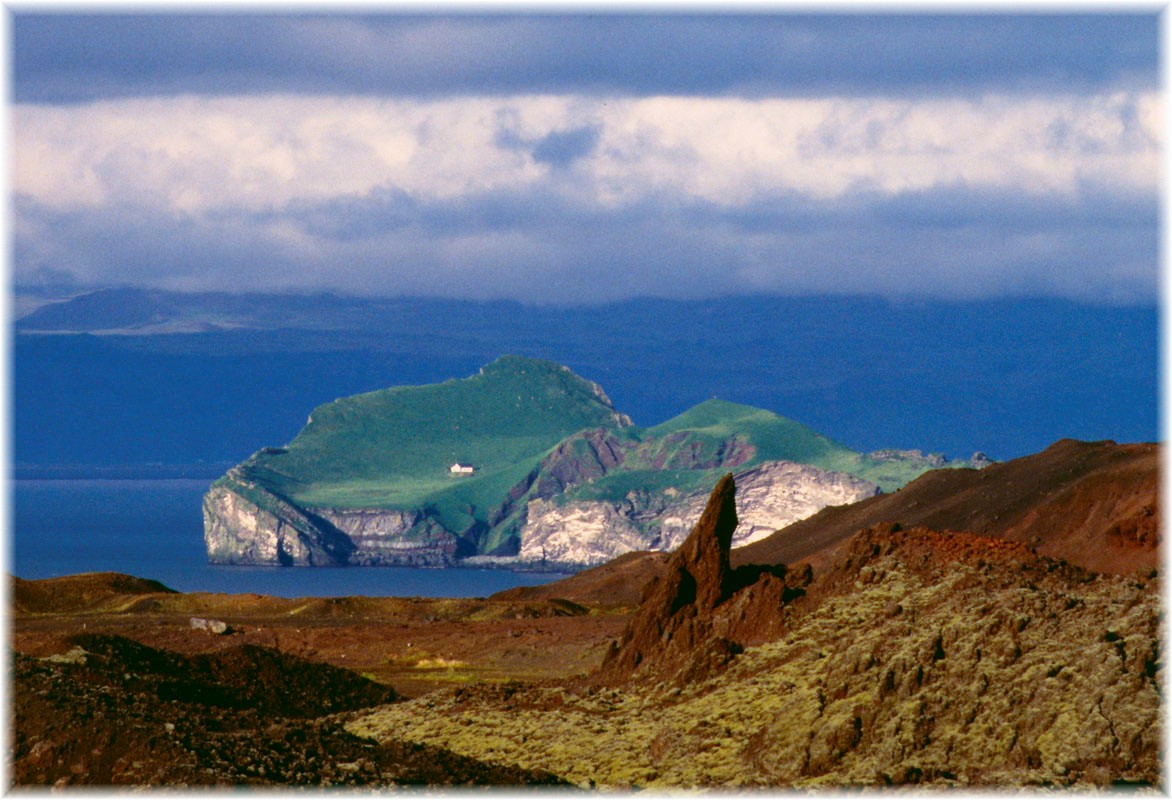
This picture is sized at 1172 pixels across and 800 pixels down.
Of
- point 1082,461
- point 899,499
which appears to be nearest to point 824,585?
point 1082,461

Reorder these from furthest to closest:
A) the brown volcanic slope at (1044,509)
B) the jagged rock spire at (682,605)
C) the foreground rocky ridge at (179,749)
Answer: the brown volcanic slope at (1044,509)
the jagged rock spire at (682,605)
the foreground rocky ridge at (179,749)

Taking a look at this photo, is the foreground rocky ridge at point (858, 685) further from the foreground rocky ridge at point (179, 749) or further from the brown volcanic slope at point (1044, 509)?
the brown volcanic slope at point (1044, 509)

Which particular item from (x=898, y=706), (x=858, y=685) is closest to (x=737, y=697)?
(x=858, y=685)

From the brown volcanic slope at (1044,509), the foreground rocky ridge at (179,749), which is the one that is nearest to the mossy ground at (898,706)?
the foreground rocky ridge at (179,749)

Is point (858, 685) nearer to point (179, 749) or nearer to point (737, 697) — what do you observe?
point (737, 697)

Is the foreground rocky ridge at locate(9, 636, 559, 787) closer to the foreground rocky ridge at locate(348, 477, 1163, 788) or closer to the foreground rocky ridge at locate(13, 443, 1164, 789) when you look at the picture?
the foreground rocky ridge at locate(13, 443, 1164, 789)
